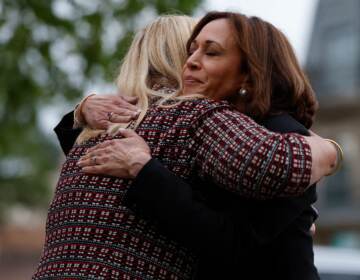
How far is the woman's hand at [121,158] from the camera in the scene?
2295 mm

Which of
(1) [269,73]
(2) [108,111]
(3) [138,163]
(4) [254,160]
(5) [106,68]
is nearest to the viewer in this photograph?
(4) [254,160]

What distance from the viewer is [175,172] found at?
7.55 feet

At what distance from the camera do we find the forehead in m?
2.49

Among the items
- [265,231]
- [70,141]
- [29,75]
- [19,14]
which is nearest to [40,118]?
[29,75]

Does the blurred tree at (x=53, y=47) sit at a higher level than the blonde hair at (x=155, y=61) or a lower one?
lower

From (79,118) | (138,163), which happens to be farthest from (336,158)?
(79,118)

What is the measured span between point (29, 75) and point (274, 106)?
296 inches

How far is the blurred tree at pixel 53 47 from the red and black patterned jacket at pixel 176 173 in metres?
5.49

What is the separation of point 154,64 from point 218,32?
0.82 feet

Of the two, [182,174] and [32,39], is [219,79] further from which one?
[32,39]

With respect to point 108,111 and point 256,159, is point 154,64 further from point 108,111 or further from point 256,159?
point 256,159

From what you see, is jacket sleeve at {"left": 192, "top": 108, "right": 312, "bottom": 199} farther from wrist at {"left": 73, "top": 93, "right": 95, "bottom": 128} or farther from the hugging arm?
wrist at {"left": 73, "top": 93, "right": 95, "bottom": 128}

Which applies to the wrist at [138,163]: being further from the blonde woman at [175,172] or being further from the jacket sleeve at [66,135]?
the jacket sleeve at [66,135]

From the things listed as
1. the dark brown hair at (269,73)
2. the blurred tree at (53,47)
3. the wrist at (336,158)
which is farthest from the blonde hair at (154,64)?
the blurred tree at (53,47)
